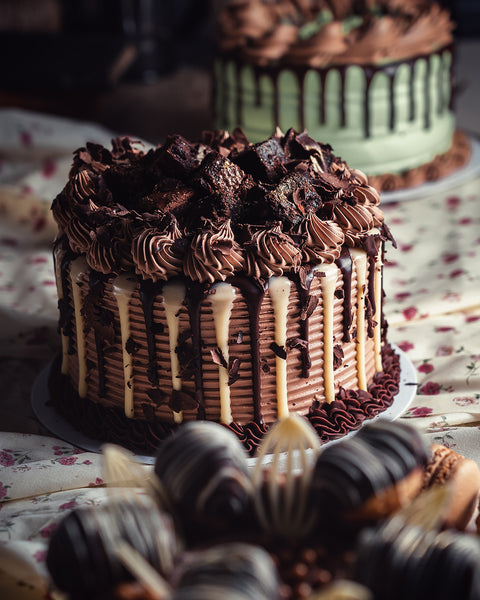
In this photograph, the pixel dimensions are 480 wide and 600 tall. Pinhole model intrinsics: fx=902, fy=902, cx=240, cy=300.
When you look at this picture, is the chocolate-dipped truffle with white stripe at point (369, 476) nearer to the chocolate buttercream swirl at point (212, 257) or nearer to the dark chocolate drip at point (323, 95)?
the chocolate buttercream swirl at point (212, 257)

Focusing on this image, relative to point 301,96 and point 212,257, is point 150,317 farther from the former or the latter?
point 301,96

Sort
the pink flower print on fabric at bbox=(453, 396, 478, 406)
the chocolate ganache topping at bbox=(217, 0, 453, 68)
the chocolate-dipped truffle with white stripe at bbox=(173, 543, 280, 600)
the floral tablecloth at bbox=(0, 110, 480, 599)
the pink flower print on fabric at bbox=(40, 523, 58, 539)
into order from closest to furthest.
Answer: the chocolate-dipped truffle with white stripe at bbox=(173, 543, 280, 600) → the pink flower print on fabric at bbox=(40, 523, 58, 539) → the floral tablecloth at bbox=(0, 110, 480, 599) → the pink flower print on fabric at bbox=(453, 396, 478, 406) → the chocolate ganache topping at bbox=(217, 0, 453, 68)

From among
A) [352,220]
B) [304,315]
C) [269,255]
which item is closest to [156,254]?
[269,255]

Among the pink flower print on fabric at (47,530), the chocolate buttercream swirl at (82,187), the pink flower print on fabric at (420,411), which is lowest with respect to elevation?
the pink flower print on fabric at (420,411)

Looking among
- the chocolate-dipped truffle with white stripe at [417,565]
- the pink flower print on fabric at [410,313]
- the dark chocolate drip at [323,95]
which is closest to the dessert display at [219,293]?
the pink flower print on fabric at [410,313]

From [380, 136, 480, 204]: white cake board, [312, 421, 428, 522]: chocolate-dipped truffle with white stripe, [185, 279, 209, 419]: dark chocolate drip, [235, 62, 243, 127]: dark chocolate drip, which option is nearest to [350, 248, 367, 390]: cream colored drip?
[185, 279, 209, 419]: dark chocolate drip

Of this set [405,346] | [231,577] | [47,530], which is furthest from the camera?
[405,346]

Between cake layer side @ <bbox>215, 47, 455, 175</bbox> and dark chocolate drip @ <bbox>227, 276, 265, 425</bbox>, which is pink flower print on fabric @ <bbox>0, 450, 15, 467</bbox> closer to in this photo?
dark chocolate drip @ <bbox>227, 276, 265, 425</bbox>
